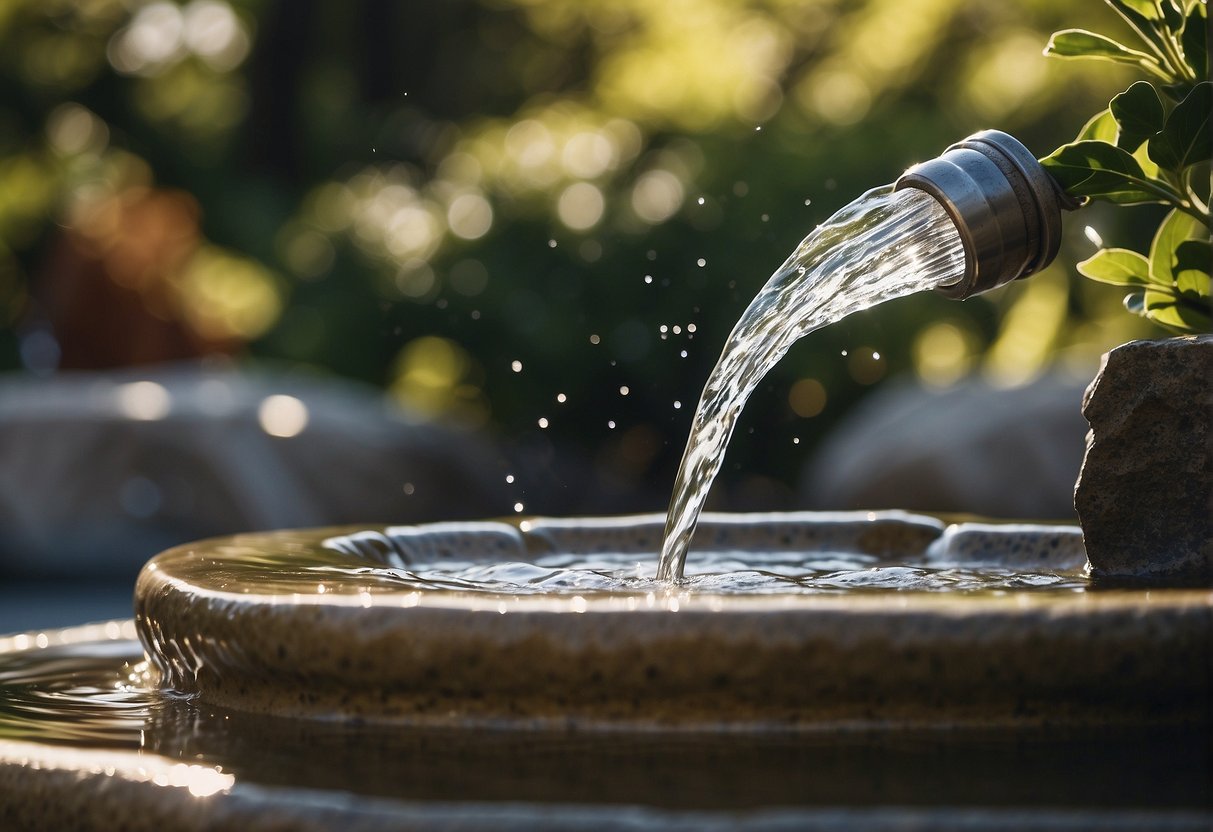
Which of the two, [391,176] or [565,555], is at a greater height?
[391,176]

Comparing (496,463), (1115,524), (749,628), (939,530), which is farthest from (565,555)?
(496,463)

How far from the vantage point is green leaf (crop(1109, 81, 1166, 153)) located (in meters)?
2.08

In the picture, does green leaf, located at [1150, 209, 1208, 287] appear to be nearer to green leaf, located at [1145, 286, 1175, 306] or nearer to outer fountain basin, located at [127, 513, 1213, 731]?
green leaf, located at [1145, 286, 1175, 306]

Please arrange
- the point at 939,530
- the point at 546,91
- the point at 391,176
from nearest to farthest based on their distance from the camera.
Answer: the point at 939,530 < the point at 391,176 < the point at 546,91

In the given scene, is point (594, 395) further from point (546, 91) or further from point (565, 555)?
point (546, 91)

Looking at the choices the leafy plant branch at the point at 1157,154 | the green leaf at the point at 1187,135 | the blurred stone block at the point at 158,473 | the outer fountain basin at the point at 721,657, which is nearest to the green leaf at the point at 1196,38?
the leafy plant branch at the point at 1157,154

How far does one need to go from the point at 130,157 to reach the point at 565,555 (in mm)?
17993

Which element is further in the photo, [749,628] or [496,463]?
[496,463]

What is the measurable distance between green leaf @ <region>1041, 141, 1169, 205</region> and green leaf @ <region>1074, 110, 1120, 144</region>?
15 centimetres

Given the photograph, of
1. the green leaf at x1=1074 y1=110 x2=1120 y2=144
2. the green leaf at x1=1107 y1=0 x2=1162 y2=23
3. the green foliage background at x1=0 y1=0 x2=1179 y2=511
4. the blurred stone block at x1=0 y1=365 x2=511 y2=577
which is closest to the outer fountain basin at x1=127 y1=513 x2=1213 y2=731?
the green leaf at x1=1074 y1=110 x2=1120 y2=144

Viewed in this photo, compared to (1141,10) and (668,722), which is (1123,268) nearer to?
(1141,10)

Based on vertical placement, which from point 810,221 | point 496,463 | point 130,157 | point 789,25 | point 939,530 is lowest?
point 496,463

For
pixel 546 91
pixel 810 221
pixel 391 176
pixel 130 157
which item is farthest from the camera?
pixel 546 91

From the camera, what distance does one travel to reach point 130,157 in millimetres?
19344
